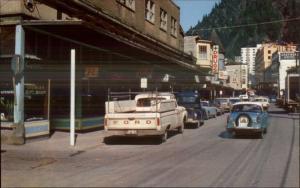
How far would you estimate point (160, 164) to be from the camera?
41.1ft

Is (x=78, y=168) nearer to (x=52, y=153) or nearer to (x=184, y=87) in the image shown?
(x=52, y=153)

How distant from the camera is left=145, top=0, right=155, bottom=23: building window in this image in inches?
1485

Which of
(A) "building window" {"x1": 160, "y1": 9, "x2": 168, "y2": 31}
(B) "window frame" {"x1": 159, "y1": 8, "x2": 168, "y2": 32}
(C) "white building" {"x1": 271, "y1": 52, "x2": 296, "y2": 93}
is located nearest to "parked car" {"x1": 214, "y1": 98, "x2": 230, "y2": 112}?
(B) "window frame" {"x1": 159, "y1": 8, "x2": 168, "y2": 32}

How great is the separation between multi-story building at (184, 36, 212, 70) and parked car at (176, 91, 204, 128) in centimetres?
5118

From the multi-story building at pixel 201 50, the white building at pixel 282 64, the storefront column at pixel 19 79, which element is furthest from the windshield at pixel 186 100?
the multi-story building at pixel 201 50

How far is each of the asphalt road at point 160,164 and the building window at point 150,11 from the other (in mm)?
20463

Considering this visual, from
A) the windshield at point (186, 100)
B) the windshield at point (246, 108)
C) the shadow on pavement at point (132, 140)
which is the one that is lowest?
the shadow on pavement at point (132, 140)

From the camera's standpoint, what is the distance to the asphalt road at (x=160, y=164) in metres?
10.1

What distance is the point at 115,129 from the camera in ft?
60.2

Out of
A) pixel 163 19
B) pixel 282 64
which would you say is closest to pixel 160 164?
pixel 163 19

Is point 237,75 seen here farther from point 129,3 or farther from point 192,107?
point 192,107

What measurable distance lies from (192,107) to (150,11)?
1327 centimetres

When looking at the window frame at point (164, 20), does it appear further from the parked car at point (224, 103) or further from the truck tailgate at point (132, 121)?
the truck tailgate at point (132, 121)

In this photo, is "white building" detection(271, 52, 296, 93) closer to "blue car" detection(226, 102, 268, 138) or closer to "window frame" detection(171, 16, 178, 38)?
"window frame" detection(171, 16, 178, 38)
